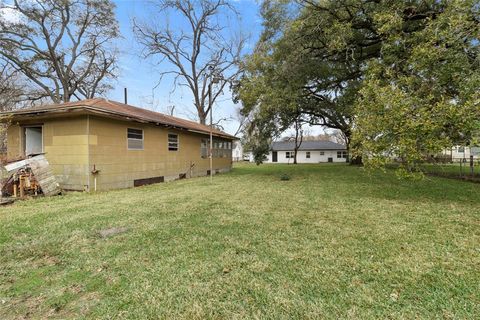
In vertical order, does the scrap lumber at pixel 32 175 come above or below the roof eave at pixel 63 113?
below

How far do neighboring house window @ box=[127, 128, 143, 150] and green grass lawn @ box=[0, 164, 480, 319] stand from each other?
456 cm

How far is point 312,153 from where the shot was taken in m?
39.5

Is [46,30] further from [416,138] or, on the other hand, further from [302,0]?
[416,138]

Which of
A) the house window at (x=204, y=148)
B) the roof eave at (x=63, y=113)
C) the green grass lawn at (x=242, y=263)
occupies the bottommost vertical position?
the green grass lawn at (x=242, y=263)

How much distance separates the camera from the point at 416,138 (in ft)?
17.8

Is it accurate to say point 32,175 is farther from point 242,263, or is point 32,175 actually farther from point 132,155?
point 242,263

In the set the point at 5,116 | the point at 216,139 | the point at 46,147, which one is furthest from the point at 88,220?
the point at 216,139

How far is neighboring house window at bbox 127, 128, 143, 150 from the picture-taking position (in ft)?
32.6

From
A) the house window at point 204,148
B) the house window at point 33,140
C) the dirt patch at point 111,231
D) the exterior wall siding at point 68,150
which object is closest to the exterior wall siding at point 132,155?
the exterior wall siding at point 68,150

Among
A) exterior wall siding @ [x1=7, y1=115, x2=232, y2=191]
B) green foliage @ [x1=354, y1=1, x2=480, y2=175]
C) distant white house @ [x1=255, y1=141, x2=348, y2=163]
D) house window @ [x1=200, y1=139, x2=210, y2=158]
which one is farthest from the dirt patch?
distant white house @ [x1=255, y1=141, x2=348, y2=163]

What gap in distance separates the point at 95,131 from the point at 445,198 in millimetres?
10615

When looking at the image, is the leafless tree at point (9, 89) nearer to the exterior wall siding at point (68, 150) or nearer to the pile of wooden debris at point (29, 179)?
the exterior wall siding at point (68, 150)

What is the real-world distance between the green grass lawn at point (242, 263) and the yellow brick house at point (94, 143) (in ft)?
9.43

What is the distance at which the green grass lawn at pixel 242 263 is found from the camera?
221cm
